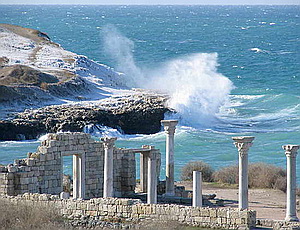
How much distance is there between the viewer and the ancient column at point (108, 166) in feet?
101

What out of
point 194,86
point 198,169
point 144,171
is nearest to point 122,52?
point 194,86

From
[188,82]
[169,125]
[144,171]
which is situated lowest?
[144,171]

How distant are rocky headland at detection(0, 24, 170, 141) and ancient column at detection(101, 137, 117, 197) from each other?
102 feet

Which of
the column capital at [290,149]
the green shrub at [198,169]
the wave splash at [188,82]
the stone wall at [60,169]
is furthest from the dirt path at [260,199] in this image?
the wave splash at [188,82]

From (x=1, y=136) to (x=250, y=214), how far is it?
128ft

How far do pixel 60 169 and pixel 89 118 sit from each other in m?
33.6

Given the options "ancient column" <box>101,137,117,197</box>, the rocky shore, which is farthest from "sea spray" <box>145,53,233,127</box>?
"ancient column" <box>101,137,117,197</box>

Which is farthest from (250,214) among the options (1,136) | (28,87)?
(28,87)

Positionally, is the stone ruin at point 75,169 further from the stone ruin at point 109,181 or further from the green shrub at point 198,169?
the green shrub at point 198,169

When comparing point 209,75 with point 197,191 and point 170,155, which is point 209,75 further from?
point 197,191

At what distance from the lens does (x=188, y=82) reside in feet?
287

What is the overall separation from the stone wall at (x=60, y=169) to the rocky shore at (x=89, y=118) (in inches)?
1133

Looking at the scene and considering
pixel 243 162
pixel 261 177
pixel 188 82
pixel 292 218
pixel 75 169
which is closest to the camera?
pixel 292 218

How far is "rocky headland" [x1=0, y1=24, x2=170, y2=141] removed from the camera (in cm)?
6344
